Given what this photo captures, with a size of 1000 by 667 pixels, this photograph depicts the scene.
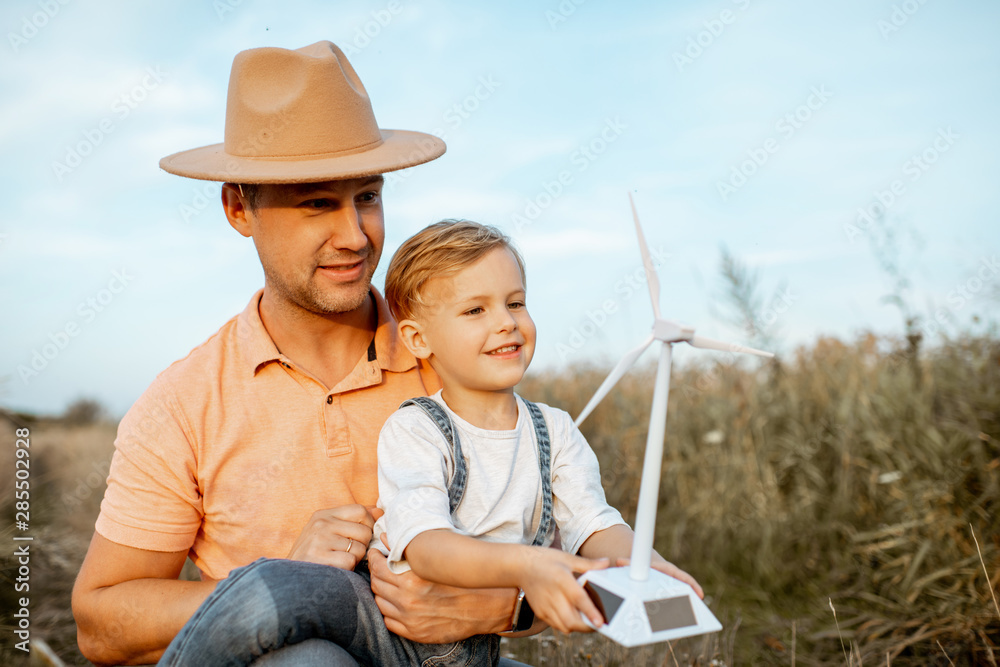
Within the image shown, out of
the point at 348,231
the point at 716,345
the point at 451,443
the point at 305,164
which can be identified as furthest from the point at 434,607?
the point at 305,164

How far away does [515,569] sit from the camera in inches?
91.7

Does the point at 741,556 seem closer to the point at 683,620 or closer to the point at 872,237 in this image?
the point at 872,237

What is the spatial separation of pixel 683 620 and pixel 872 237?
6.23m

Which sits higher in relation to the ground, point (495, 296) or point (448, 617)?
point (495, 296)

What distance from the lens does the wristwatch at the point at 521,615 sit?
2.96 metres

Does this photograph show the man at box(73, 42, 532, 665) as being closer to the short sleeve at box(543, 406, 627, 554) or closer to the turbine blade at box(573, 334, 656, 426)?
the short sleeve at box(543, 406, 627, 554)

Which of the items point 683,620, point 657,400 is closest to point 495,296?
point 657,400

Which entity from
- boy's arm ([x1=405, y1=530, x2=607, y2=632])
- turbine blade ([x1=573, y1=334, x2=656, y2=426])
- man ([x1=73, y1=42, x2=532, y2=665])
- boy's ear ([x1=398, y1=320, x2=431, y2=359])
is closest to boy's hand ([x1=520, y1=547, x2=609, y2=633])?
boy's arm ([x1=405, y1=530, x2=607, y2=632])

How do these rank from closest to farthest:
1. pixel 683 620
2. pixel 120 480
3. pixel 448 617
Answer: pixel 683 620 → pixel 448 617 → pixel 120 480

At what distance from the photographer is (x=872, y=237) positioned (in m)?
7.51

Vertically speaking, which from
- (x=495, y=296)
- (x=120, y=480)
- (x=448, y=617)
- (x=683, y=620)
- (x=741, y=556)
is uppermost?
(x=495, y=296)

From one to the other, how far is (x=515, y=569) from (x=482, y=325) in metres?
1.09

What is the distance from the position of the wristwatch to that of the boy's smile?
0.80 m

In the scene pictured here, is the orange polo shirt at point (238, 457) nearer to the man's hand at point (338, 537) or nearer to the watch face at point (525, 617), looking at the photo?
the man's hand at point (338, 537)
